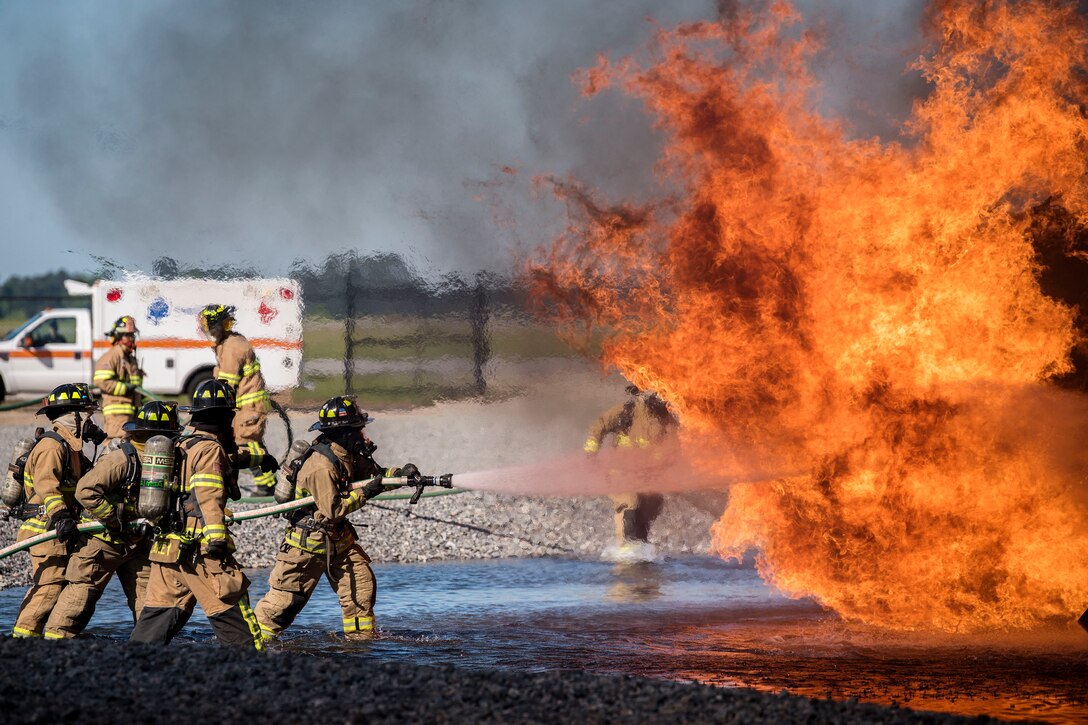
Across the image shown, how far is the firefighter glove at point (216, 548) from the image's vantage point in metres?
7.25

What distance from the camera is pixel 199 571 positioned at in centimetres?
741

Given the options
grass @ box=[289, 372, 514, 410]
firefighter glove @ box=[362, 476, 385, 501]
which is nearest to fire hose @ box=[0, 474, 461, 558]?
firefighter glove @ box=[362, 476, 385, 501]

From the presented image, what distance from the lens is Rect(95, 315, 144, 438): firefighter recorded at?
14.2m

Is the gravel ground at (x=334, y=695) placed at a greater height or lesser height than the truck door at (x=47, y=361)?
lesser

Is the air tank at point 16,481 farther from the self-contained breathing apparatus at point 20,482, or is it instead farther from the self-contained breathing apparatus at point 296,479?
the self-contained breathing apparatus at point 296,479

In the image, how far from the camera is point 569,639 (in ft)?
30.2

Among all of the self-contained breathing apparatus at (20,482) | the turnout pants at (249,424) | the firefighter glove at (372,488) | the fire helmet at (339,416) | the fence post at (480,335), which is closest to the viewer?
the self-contained breathing apparatus at (20,482)

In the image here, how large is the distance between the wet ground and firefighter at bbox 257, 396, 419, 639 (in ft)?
1.04

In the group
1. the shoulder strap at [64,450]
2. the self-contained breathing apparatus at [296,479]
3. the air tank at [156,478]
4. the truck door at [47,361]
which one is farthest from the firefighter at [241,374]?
the truck door at [47,361]

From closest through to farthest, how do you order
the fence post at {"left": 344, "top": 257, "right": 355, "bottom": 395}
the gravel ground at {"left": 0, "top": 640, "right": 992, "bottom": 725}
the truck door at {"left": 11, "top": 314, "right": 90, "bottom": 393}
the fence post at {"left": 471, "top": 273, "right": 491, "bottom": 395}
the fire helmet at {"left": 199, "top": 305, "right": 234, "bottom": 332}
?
the gravel ground at {"left": 0, "top": 640, "right": 992, "bottom": 725} → the fire helmet at {"left": 199, "top": 305, "right": 234, "bottom": 332} → the fence post at {"left": 471, "top": 273, "right": 491, "bottom": 395} → the fence post at {"left": 344, "top": 257, "right": 355, "bottom": 395} → the truck door at {"left": 11, "top": 314, "right": 90, "bottom": 393}

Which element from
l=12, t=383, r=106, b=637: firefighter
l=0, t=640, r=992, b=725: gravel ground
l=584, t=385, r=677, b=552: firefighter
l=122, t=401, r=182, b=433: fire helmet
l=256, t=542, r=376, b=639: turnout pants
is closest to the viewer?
l=0, t=640, r=992, b=725: gravel ground

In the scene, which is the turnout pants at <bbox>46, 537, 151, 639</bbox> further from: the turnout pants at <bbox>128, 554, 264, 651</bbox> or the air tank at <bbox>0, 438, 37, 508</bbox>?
the air tank at <bbox>0, 438, 37, 508</bbox>

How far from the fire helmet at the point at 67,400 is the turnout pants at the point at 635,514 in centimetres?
629

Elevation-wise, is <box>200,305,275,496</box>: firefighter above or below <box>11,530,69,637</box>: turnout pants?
above
